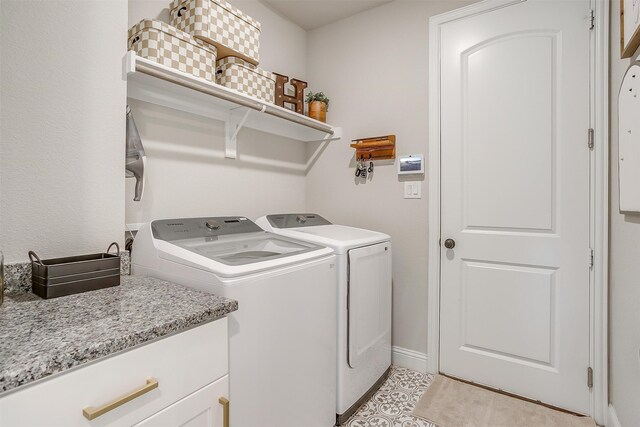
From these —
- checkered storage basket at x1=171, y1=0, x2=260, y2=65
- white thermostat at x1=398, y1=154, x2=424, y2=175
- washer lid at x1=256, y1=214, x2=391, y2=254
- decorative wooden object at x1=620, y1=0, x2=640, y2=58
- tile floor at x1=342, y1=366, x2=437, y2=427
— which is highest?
checkered storage basket at x1=171, y1=0, x2=260, y2=65

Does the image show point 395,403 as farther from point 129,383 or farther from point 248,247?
point 129,383

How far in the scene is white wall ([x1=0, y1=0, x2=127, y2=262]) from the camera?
1.08 m

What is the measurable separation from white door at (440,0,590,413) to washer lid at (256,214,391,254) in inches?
23.2

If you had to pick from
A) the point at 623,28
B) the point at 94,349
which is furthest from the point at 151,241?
the point at 623,28

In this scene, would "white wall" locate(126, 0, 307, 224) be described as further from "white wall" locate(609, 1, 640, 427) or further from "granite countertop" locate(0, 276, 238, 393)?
"white wall" locate(609, 1, 640, 427)

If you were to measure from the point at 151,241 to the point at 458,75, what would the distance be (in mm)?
2046

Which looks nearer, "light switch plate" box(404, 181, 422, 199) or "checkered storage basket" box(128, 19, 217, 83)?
"checkered storage basket" box(128, 19, 217, 83)

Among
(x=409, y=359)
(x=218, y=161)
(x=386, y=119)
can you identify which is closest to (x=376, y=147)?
(x=386, y=119)

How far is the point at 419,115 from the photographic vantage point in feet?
7.49

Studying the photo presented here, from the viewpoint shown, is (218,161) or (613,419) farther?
(218,161)

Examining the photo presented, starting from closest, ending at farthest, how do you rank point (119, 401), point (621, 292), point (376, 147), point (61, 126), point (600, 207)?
point (119, 401), point (61, 126), point (621, 292), point (600, 207), point (376, 147)

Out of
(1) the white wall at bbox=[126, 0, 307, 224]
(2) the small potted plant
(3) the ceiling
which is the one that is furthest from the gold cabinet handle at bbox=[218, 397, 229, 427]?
(3) the ceiling

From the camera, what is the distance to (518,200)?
1.96 m

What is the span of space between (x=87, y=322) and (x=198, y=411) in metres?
0.40
